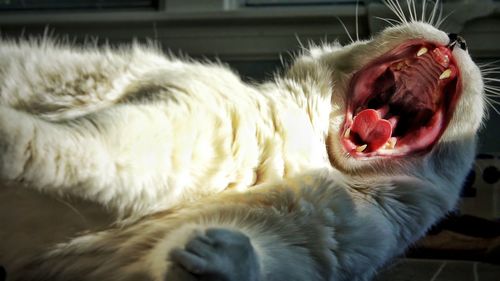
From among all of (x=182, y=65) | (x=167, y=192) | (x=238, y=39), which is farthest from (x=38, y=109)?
(x=238, y=39)

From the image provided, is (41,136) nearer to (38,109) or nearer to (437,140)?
(38,109)

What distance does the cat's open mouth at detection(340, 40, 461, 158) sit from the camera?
1200 millimetres

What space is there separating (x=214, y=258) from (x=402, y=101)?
0.67m

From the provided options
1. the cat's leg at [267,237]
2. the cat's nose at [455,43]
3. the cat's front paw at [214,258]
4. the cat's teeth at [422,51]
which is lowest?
the cat's leg at [267,237]

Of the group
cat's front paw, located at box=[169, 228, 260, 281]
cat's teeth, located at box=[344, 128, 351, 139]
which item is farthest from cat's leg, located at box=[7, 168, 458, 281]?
cat's teeth, located at box=[344, 128, 351, 139]

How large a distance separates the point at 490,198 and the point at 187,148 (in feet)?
3.99

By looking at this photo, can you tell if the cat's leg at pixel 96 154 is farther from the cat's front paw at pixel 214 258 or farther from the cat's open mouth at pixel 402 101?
the cat's open mouth at pixel 402 101

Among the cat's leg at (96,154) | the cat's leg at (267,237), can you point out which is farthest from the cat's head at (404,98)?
the cat's leg at (96,154)

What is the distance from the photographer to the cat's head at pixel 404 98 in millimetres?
1186

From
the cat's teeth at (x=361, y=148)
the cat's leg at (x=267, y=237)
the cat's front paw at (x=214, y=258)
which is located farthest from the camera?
the cat's teeth at (x=361, y=148)

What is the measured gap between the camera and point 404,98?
129 centimetres

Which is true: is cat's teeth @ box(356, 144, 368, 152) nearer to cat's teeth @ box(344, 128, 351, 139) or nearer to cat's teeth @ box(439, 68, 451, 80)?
cat's teeth @ box(344, 128, 351, 139)

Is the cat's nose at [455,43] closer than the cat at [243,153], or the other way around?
the cat at [243,153]

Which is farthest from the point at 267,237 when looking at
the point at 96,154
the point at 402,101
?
the point at 402,101
